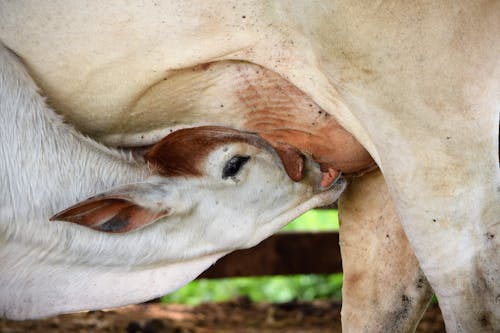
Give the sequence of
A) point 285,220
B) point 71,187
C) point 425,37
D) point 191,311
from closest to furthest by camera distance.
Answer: point 425,37, point 71,187, point 285,220, point 191,311

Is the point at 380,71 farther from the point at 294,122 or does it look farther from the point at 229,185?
the point at 229,185

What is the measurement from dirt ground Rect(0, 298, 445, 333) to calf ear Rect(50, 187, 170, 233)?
1973 mm

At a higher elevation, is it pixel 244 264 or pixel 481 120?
pixel 244 264

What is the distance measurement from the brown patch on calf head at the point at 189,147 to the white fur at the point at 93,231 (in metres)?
0.03

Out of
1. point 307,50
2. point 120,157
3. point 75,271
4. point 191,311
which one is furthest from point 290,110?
point 191,311

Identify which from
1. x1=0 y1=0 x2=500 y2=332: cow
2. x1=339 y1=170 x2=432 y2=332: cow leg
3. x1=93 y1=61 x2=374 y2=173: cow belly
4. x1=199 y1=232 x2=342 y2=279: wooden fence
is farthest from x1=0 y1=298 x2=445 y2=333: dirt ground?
x1=0 y1=0 x2=500 y2=332: cow

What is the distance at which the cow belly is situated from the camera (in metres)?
3.03

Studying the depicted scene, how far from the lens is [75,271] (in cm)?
303

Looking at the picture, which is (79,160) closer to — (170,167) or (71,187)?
(71,187)

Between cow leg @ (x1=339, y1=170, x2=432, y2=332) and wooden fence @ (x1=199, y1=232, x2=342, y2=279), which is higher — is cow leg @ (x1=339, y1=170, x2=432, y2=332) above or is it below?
below

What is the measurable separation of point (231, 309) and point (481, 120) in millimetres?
2990

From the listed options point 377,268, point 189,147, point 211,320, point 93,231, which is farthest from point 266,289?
point 93,231

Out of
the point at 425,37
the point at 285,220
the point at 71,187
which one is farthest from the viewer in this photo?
the point at 285,220

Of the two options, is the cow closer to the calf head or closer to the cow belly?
the cow belly
